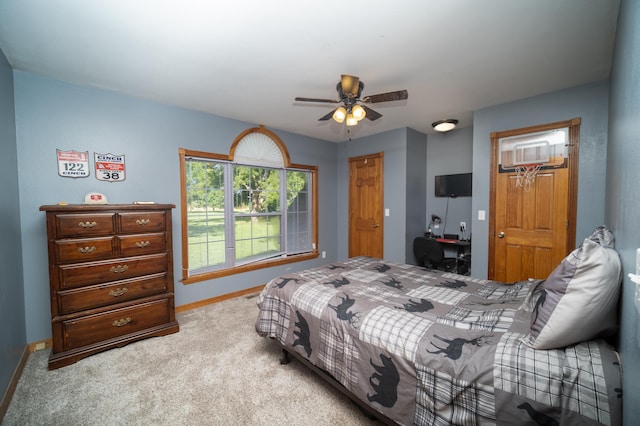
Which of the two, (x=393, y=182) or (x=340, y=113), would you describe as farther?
(x=393, y=182)

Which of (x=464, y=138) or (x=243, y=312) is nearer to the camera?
(x=243, y=312)

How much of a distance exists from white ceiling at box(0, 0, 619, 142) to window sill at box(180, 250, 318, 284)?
228 centimetres

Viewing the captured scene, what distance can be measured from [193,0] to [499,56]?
240 centimetres

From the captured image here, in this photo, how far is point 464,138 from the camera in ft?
13.6

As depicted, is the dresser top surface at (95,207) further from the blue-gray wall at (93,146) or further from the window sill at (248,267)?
the window sill at (248,267)

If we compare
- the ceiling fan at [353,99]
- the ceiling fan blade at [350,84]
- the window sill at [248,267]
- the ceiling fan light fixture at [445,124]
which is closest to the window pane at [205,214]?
the window sill at [248,267]

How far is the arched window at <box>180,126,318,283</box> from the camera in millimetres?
3410

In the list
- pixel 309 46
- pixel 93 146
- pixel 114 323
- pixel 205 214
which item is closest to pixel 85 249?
pixel 114 323

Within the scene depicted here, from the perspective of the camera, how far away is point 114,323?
2377 mm

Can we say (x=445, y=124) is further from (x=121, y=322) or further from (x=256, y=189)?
(x=121, y=322)

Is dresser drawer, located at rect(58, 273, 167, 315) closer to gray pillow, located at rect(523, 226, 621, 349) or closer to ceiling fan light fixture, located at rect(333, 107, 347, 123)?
ceiling fan light fixture, located at rect(333, 107, 347, 123)

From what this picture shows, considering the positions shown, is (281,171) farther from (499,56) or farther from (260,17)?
(499,56)

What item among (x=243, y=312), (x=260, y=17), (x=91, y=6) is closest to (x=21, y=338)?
(x=243, y=312)

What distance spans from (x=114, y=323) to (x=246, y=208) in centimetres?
208
